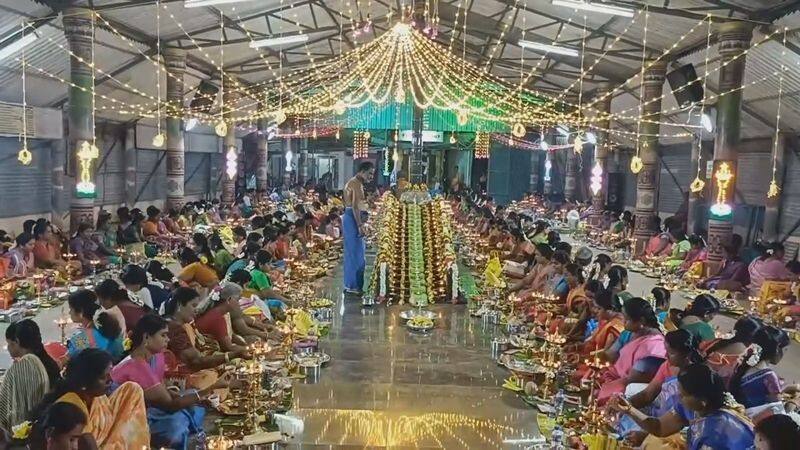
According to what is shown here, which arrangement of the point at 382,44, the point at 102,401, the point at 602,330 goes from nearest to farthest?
the point at 102,401, the point at 602,330, the point at 382,44

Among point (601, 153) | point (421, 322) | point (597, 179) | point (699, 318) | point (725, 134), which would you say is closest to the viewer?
point (699, 318)

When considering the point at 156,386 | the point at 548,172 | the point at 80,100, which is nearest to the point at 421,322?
the point at 156,386

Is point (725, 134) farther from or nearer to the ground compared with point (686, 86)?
nearer to the ground

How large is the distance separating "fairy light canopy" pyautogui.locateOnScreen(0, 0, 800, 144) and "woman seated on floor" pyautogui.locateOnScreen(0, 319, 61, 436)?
7.22 m

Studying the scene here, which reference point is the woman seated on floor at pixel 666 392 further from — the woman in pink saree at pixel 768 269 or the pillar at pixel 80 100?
the pillar at pixel 80 100

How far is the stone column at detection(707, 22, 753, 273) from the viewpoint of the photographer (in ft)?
35.6

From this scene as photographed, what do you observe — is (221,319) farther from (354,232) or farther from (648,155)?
(648,155)

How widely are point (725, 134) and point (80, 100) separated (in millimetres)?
10170

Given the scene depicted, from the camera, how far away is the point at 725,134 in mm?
11242

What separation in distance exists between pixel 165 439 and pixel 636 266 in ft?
35.3

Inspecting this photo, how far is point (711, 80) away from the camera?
14117 millimetres

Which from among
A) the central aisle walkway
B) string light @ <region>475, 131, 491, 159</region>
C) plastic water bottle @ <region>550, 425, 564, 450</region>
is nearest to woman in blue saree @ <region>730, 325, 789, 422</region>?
plastic water bottle @ <region>550, 425, 564, 450</region>

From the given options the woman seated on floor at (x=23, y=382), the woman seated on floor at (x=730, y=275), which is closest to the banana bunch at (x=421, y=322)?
the woman seated on floor at (x=23, y=382)

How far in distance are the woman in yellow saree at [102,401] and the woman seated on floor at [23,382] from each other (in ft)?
1.15
